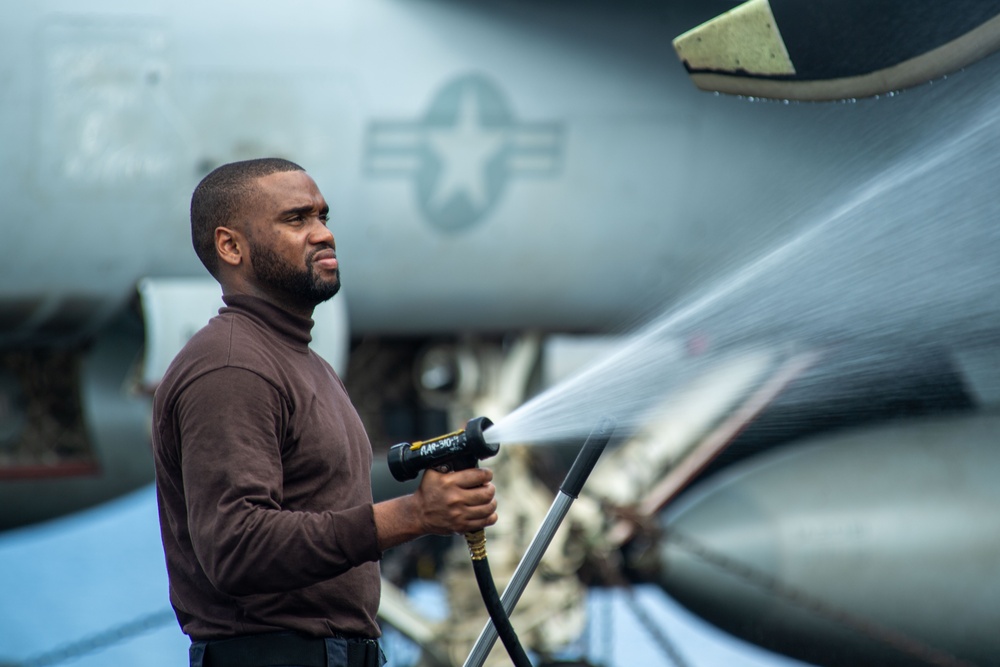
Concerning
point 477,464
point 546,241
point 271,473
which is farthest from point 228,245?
point 546,241

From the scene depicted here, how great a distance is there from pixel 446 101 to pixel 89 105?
4.09 ft

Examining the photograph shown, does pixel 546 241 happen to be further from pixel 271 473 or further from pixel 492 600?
pixel 271 473

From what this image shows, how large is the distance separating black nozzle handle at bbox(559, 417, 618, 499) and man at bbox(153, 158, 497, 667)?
22 centimetres

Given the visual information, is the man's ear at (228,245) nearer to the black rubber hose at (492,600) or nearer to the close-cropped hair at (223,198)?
the close-cropped hair at (223,198)

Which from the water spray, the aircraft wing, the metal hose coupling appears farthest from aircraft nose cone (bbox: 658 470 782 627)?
the metal hose coupling

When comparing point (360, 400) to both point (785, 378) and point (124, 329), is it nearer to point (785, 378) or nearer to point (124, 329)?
point (124, 329)

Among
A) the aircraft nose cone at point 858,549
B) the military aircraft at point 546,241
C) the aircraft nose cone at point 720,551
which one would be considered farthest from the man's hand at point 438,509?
the aircraft nose cone at point 720,551

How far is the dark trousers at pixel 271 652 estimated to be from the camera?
176 centimetres

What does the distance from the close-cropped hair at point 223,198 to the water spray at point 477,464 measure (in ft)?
1.38

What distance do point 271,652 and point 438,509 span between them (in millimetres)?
320

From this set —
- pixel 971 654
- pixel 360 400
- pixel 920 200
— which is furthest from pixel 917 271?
pixel 360 400

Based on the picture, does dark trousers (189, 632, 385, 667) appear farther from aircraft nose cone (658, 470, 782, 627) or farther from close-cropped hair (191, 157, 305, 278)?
aircraft nose cone (658, 470, 782, 627)

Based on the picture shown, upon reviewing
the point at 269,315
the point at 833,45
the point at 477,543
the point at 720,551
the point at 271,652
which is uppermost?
the point at 833,45

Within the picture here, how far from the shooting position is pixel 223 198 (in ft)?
6.19
